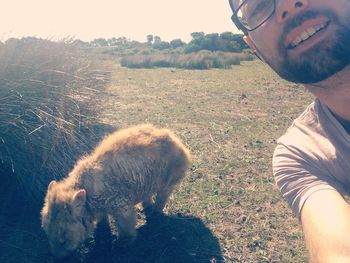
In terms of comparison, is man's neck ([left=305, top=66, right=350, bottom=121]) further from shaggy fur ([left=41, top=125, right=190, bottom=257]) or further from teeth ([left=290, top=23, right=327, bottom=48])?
shaggy fur ([left=41, top=125, right=190, bottom=257])

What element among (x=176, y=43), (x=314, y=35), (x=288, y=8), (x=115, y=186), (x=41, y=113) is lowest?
(x=176, y=43)

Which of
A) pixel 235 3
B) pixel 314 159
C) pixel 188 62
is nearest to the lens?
pixel 314 159

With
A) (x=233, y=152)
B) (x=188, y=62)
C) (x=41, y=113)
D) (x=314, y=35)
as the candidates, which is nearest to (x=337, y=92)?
(x=314, y=35)

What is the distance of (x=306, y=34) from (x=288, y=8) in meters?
0.24

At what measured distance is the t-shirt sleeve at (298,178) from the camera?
2729mm

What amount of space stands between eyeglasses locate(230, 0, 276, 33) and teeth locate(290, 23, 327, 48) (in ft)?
0.94

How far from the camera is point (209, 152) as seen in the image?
7.79 meters

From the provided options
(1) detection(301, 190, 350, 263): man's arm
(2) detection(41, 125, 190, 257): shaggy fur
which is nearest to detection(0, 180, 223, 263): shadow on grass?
(2) detection(41, 125, 190, 257): shaggy fur

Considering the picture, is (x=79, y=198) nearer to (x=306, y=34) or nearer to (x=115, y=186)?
(x=115, y=186)

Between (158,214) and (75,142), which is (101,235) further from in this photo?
(75,142)

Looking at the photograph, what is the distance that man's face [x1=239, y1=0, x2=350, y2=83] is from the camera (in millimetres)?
2725

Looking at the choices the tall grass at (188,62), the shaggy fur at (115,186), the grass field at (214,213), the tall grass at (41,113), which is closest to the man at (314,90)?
the grass field at (214,213)

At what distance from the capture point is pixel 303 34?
281cm

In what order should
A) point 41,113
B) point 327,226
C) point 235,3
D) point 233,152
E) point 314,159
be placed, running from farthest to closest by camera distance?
point 233,152 < point 41,113 < point 235,3 < point 314,159 < point 327,226
